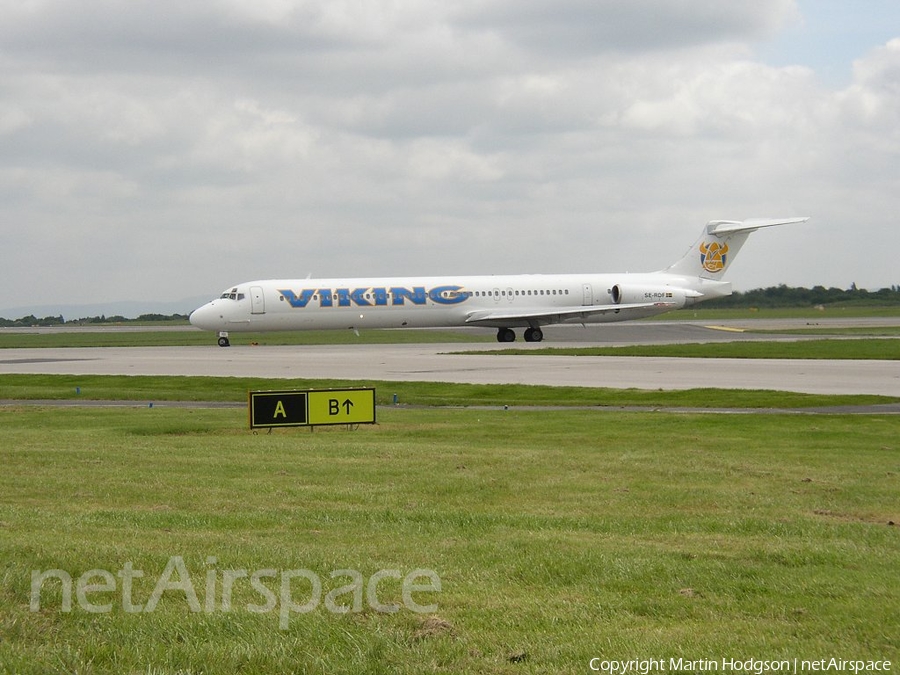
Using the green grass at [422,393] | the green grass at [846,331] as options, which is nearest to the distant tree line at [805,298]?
the green grass at [846,331]

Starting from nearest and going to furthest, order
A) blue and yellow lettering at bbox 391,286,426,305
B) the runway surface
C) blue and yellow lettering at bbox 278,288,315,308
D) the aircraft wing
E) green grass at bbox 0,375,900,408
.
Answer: green grass at bbox 0,375,900,408
the runway surface
blue and yellow lettering at bbox 278,288,315,308
blue and yellow lettering at bbox 391,286,426,305
the aircraft wing

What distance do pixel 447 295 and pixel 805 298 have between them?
78.0 meters

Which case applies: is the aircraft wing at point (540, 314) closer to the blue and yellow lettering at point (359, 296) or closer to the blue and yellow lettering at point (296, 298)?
the blue and yellow lettering at point (359, 296)

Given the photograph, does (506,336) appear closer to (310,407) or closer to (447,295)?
(447,295)

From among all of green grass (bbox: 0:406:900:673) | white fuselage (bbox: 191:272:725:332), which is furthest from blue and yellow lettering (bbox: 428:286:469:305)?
green grass (bbox: 0:406:900:673)

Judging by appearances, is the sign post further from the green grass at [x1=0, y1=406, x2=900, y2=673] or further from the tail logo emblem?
the tail logo emblem

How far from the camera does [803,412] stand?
26.3 m

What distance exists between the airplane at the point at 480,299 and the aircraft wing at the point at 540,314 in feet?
0.19

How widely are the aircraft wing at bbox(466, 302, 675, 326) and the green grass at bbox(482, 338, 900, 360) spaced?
9.26 meters

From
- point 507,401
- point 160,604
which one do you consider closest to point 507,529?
point 160,604

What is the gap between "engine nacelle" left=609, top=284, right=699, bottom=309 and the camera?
6556 cm

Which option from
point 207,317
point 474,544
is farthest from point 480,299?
point 474,544

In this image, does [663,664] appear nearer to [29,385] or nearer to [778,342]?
[29,385]

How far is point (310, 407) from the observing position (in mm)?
23156
